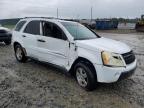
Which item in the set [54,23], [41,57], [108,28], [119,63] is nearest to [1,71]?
[41,57]

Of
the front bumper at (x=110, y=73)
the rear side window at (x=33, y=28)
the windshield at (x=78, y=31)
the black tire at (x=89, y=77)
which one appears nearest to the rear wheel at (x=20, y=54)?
the rear side window at (x=33, y=28)

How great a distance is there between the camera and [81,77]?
5.61 meters

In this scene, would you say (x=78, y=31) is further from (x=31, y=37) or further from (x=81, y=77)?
(x=31, y=37)

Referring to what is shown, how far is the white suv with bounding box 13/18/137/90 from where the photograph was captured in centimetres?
508

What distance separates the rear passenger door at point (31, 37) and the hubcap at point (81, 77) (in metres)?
2.14

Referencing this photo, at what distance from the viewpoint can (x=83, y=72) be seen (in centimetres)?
555

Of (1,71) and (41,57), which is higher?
(41,57)

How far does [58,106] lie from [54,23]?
2738 millimetres

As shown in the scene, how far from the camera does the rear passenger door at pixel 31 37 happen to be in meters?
7.25

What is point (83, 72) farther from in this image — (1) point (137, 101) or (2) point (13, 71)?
(2) point (13, 71)

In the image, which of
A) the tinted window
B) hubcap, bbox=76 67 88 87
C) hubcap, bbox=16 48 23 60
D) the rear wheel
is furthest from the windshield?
hubcap, bbox=16 48 23 60

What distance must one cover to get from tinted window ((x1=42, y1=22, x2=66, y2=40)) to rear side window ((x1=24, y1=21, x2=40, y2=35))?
0.34 meters

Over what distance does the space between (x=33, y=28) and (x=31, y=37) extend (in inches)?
12.4

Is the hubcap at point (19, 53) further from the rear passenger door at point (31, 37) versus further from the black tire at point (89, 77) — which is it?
the black tire at point (89, 77)
